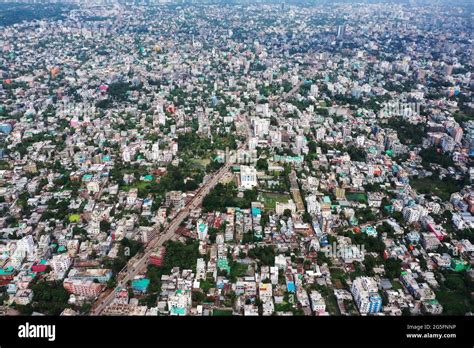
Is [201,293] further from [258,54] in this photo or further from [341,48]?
[341,48]

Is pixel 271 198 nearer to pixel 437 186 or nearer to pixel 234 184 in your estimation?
pixel 234 184

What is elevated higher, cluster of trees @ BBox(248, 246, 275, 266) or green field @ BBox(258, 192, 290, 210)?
cluster of trees @ BBox(248, 246, 275, 266)

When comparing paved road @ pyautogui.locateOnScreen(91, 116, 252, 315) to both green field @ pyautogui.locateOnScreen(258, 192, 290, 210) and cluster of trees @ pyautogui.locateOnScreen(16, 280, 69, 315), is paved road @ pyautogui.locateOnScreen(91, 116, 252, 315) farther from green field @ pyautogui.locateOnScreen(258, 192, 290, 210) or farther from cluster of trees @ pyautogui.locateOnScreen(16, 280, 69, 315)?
green field @ pyautogui.locateOnScreen(258, 192, 290, 210)

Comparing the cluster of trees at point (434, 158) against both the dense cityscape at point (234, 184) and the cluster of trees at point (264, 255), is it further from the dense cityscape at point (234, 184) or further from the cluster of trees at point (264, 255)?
Result: the cluster of trees at point (264, 255)

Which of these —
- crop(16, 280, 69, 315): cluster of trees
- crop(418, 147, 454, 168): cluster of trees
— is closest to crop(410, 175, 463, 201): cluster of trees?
crop(418, 147, 454, 168): cluster of trees
